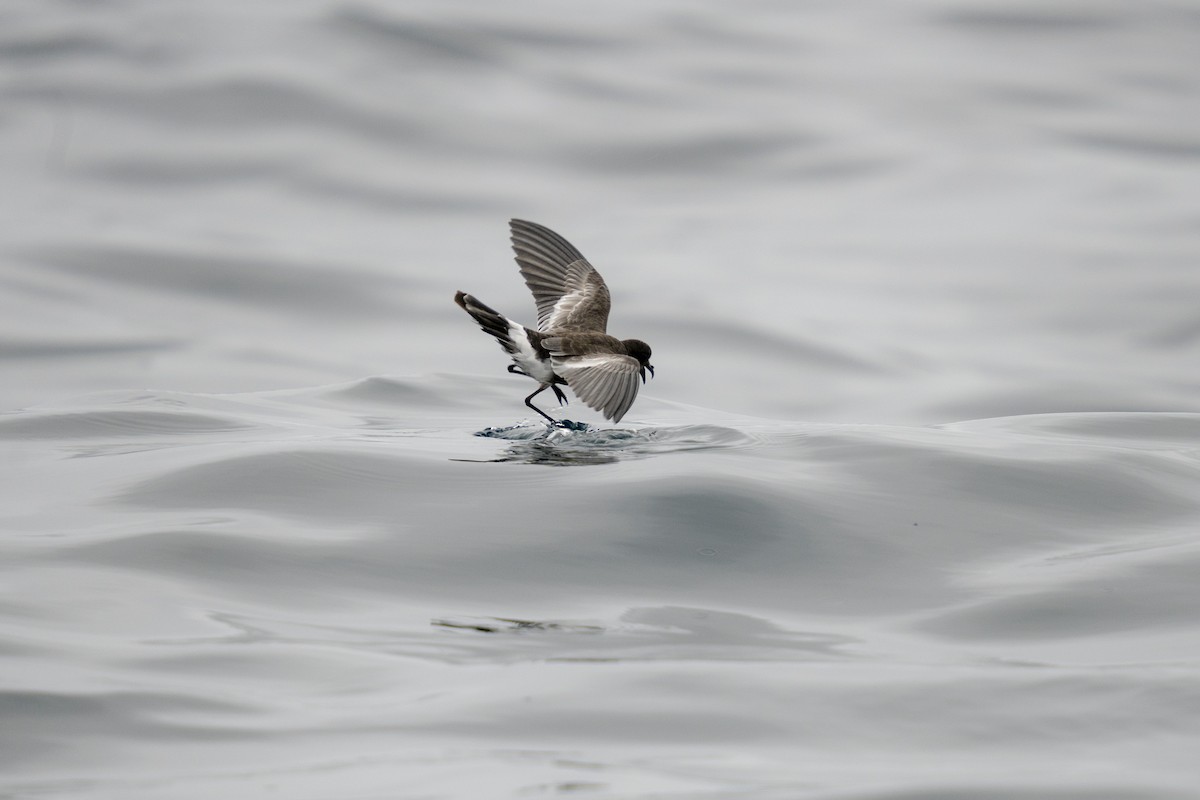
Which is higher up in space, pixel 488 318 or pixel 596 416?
pixel 488 318

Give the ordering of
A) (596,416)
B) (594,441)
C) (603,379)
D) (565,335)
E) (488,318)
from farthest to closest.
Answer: (596,416) → (565,335) → (488,318) → (594,441) → (603,379)

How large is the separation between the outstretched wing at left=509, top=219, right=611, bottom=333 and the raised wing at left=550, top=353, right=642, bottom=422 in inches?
56.9

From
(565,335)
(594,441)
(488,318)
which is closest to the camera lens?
(594,441)

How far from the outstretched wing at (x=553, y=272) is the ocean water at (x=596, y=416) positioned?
0.82 m

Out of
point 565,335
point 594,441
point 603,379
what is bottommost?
point 594,441

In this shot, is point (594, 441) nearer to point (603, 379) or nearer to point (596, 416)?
point (603, 379)

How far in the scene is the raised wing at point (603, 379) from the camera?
22.8ft

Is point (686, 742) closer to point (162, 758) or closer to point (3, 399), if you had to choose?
point (162, 758)

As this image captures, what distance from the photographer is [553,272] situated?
32.4ft

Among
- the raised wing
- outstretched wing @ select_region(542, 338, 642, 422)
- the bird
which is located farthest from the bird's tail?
the raised wing

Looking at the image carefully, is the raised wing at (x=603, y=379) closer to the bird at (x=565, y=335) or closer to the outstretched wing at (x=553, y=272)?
the bird at (x=565, y=335)

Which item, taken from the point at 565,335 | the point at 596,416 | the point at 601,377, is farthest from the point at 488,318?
the point at 596,416

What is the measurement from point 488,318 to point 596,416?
183 cm

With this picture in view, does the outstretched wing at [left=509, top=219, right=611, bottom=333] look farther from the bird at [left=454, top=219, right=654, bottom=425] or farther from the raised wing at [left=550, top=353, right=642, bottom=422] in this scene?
the raised wing at [left=550, top=353, right=642, bottom=422]
